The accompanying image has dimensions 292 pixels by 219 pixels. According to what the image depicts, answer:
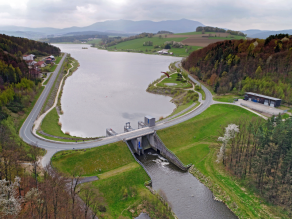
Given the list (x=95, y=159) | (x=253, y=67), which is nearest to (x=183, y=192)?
(x=95, y=159)

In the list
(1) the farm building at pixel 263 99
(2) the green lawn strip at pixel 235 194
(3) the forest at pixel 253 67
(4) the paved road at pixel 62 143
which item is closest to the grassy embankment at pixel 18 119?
(4) the paved road at pixel 62 143

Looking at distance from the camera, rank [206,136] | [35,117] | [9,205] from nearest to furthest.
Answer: [9,205]
[206,136]
[35,117]

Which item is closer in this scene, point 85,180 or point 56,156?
point 85,180

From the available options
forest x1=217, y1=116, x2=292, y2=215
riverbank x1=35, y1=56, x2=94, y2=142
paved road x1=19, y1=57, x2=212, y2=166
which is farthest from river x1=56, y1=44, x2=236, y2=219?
forest x1=217, y1=116, x2=292, y2=215

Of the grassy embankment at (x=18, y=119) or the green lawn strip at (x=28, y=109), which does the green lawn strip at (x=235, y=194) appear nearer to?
the grassy embankment at (x=18, y=119)

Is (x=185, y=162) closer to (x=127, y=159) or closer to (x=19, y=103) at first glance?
(x=127, y=159)

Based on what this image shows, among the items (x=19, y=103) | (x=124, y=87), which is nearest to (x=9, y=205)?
(x=19, y=103)
